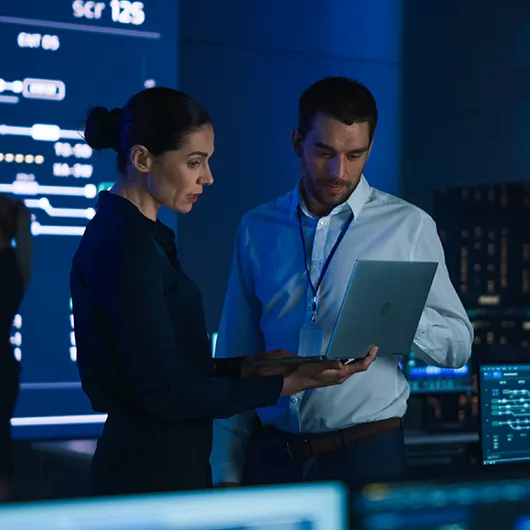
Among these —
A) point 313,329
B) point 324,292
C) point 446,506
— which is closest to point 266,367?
point 313,329

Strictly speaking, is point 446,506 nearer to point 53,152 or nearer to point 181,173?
point 181,173

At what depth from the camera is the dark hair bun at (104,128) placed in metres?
1.98

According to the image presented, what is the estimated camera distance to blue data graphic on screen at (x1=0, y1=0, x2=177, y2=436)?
388 cm

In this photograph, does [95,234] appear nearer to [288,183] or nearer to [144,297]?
[144,297]

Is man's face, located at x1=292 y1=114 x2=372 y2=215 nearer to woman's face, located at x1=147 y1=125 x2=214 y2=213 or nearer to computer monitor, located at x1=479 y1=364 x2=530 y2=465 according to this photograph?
woman's face, located at x1=147 y1=125 x2=214 y2=213

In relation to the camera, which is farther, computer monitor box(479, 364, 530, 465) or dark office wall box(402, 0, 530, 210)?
dark office wall box(402, 0, 530, 210)

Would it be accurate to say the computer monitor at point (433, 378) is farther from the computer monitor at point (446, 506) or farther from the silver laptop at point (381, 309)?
the computer monitor at point (446, 506)

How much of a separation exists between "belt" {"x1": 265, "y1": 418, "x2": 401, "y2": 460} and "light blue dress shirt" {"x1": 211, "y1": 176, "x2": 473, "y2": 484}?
20 millimetres

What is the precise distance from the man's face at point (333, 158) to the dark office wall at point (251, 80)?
2286 millimetres

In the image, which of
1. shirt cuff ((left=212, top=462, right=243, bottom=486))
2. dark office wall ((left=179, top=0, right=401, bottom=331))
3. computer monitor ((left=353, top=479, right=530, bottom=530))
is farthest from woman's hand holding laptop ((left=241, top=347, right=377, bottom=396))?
dark office wall ((left=179, top=0, right=401, bottom=331))

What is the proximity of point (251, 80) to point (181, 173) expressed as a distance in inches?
111

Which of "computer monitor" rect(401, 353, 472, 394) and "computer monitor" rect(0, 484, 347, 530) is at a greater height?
"computer monitor" rect(0, 484, 347, 530)

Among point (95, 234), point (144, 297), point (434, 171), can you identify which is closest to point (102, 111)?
point (95, 234)

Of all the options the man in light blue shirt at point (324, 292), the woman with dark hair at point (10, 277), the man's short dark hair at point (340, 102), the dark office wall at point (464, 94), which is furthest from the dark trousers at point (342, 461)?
the dark office wall at point (464, 94)
